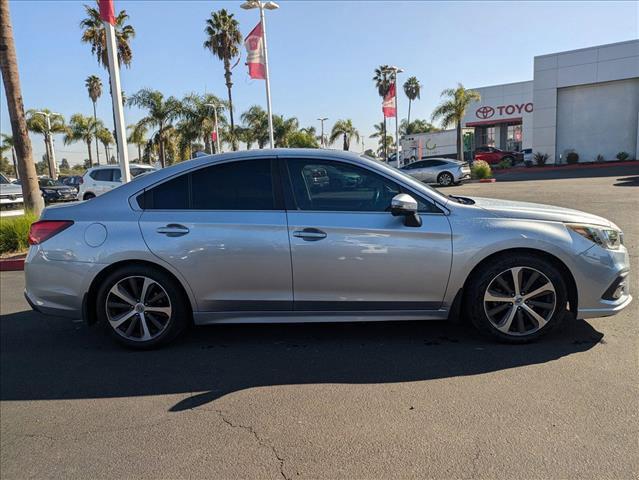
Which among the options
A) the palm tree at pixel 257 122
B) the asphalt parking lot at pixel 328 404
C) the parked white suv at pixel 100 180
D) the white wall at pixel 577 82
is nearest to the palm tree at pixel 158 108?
the palm tree at pixel 257 122

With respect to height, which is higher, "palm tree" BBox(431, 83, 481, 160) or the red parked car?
"palm tree" BBox(431, 83, 481, 160)

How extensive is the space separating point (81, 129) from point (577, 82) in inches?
1920

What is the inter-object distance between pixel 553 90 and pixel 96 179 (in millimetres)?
27338

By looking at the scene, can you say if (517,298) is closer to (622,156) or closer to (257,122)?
(622,156)

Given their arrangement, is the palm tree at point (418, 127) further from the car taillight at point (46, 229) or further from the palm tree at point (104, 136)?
the car taillight at point (46, 229)

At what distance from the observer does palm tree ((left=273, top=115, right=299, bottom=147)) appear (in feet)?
146

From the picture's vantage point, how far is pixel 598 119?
97.1ft

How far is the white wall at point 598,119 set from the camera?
28922 millimetres

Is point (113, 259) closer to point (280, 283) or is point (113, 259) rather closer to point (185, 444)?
point (280, 283)

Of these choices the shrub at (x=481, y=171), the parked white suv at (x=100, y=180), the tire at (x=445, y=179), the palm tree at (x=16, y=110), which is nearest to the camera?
the palm tree at (x=16, y=110)

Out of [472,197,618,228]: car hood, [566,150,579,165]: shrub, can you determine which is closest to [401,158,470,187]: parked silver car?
[566,150,579,165]: shrub

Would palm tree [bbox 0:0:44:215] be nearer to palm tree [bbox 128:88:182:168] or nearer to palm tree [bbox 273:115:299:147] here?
palm tree [bbox 128:88:182:168]

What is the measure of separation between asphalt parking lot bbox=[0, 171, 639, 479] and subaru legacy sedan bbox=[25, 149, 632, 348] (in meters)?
0.31

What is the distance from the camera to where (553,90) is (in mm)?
30000
